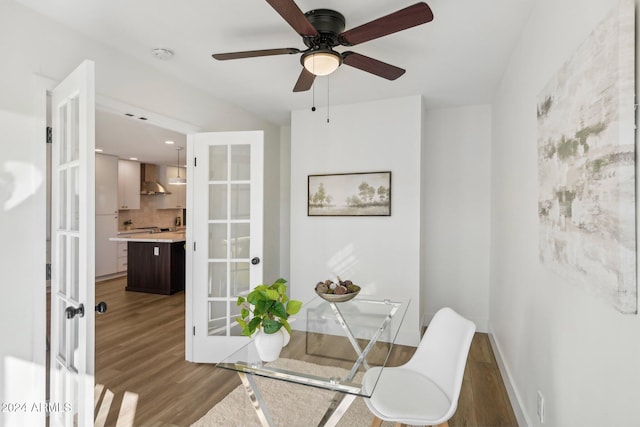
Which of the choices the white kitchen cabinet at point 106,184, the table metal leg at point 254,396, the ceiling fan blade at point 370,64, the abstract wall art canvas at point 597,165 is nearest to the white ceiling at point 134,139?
the white kitchen cabinet at point 106,184

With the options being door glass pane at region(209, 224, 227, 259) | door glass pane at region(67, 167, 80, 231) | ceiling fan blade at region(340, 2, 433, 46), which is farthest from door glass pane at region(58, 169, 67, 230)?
ceiling fan blade at region(340, 2, 433, 46)

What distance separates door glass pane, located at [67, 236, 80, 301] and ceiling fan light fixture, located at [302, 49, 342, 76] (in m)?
1.59

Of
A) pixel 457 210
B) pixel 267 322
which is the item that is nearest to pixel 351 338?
pixel 267 322

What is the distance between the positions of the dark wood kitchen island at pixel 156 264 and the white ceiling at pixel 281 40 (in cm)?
308

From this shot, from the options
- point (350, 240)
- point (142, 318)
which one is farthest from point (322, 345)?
point (142, 318)

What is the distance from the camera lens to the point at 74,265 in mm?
1864

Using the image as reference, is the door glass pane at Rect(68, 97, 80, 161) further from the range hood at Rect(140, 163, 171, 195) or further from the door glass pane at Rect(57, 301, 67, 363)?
the range hood at Rect(140, 163, 171, 195)

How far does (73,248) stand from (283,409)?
5.47 feet

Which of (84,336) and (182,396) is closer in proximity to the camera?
(84,336)

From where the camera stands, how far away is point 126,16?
2023mm

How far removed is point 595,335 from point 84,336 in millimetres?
2153

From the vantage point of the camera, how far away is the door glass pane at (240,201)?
3125mm

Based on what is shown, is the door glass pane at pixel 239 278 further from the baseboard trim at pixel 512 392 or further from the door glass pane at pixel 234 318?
the baseboard trim at pixel 512 392

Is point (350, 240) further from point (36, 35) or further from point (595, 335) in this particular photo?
point (36, 35)
